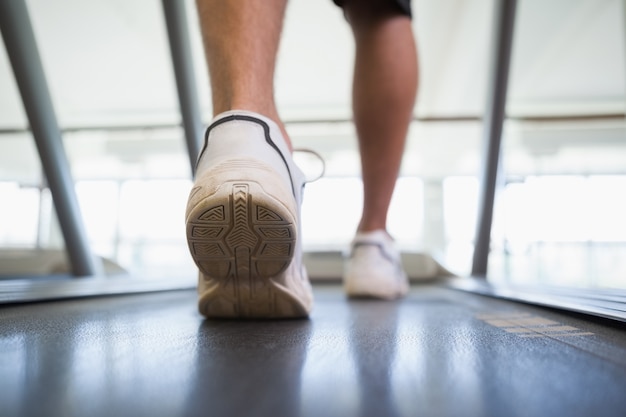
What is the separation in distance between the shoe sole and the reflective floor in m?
0.03

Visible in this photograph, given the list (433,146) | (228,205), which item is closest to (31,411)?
(228,205)

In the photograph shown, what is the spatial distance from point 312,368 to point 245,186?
0.63 feet

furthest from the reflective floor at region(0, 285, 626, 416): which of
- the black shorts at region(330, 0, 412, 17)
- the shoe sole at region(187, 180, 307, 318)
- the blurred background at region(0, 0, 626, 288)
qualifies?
the black shorts at region(330, 0, 412, 17)

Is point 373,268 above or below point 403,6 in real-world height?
below

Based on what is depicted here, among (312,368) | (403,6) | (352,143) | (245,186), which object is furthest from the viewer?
(352,143)

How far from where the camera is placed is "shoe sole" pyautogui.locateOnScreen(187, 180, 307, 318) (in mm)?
428

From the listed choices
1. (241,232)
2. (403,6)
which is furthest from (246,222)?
(403,6)

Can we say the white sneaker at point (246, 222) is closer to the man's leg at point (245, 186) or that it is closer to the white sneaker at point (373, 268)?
the man's leg at point (245, 186)

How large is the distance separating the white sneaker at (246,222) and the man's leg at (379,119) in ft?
1.10

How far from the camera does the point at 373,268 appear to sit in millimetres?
861

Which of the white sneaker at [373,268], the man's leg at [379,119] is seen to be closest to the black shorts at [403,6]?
the man's leg at [379,119]

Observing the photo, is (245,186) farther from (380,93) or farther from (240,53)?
(380,93)

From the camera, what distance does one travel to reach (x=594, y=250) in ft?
6.22

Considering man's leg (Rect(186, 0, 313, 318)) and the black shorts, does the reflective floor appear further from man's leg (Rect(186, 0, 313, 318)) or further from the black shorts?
the black shorts
